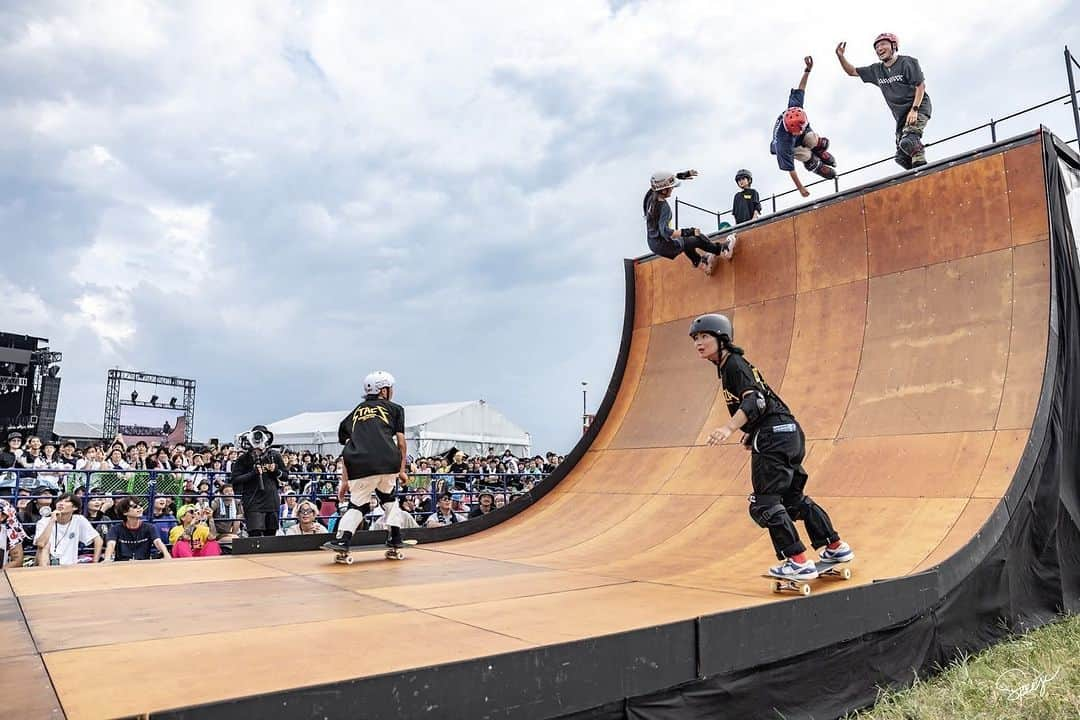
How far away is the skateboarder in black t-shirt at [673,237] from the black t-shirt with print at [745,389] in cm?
438

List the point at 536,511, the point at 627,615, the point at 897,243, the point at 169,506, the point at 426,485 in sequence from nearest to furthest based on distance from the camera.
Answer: the point at 627,615 < the point at 897,243 < the point at 536,511 < the point at 169,506 < the point at 426,485

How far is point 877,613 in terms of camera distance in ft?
13.6

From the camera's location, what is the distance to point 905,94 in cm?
932

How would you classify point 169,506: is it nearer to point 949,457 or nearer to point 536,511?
point 536,511

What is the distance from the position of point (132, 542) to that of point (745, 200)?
10059 millimetres

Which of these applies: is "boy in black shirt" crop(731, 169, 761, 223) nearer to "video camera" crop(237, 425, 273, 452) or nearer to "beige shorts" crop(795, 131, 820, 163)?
"beige shorts" crop(795, 131, 820, 163)

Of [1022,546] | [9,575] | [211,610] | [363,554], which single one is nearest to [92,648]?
[211,610]

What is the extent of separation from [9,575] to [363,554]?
8.65 ft

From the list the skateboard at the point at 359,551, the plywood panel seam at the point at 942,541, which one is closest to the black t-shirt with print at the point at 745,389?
the plywood panel seam at the point at 942,541

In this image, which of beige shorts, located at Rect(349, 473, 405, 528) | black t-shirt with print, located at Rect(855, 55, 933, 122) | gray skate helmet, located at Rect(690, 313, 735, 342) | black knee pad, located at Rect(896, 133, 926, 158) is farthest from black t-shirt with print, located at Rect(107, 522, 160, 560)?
black t-shirt with print, located at Rect(855, 55, 933, 122)

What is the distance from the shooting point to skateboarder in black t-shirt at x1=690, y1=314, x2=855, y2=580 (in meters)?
4.41

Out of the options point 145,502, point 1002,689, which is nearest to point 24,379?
point 145,502

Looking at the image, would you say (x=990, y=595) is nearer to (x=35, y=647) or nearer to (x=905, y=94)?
(x=35, y=647)

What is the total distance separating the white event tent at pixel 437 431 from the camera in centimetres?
2516
